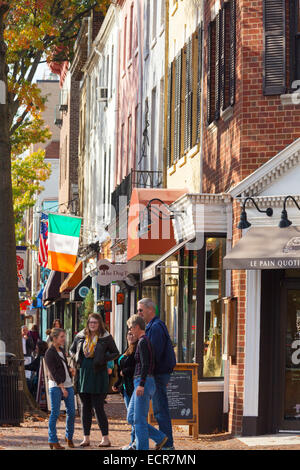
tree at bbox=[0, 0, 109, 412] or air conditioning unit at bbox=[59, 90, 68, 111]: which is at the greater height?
air conditioning unit at bbox=[59, 90, 68, 111]

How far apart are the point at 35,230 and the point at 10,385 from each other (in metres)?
56.7

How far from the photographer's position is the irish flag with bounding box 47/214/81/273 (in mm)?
31406

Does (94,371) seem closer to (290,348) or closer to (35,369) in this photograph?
(290,348)

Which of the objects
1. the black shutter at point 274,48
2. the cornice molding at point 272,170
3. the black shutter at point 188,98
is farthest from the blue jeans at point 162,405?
the black shutter at point 188,98

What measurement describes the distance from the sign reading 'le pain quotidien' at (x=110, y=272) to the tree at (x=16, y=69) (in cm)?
470

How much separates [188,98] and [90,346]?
7.71 m

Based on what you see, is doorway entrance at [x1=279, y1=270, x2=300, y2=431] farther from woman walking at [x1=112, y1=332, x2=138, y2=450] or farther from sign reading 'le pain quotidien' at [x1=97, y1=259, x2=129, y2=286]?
sign reading 'le pain quotidien' at [x1=97, y1=259, x2=129, y2=286]

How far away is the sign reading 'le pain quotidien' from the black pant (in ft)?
42.1

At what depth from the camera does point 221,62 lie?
17906mm

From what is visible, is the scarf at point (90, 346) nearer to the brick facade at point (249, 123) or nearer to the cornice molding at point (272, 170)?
the brick facade at point (249, 123)

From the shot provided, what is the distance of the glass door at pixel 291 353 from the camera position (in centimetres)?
1619

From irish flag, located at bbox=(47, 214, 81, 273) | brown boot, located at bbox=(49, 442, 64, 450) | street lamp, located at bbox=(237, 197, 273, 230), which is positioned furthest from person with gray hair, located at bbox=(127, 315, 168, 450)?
irish flag, located at bbox=(47, 214, 81, 273)

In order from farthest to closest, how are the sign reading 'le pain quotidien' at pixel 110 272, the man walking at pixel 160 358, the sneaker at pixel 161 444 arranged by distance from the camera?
the sign reading 'le pain quotidien' at pixel 110 272, the man walking at pixel 160 358, the sneaker at pixel 161 444

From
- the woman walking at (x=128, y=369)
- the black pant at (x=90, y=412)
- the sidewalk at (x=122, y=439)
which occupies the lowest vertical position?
the sidewalk at (x=122, y=439)
